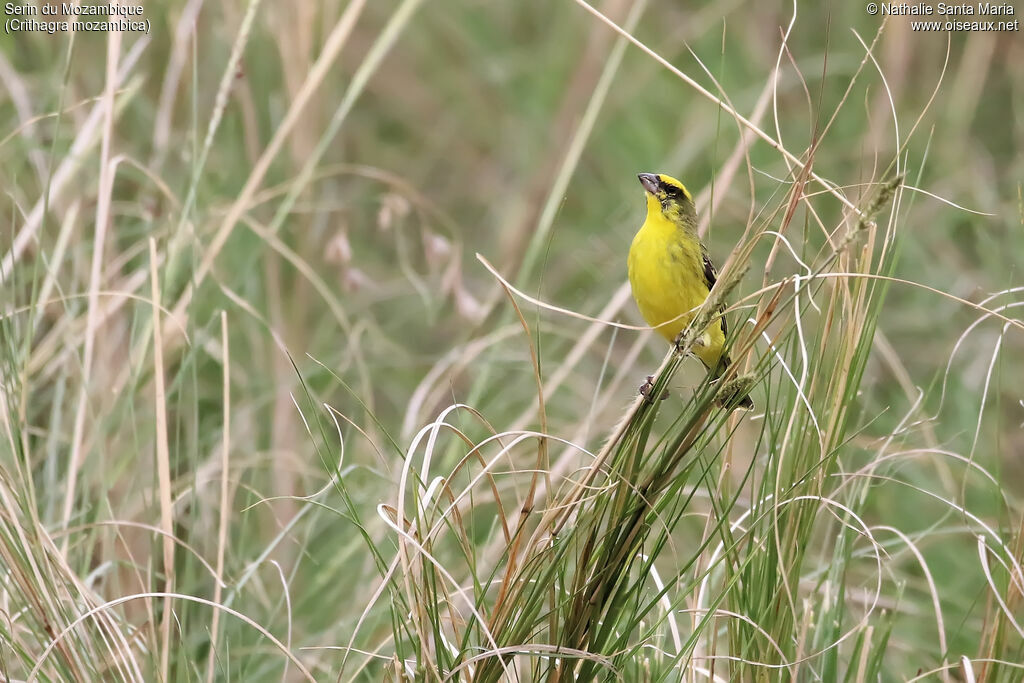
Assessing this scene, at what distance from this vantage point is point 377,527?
301cm

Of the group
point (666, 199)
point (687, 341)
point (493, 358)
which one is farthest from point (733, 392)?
point (666, 199)

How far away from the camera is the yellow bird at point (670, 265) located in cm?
281

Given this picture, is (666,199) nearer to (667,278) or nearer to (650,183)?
(650,183)

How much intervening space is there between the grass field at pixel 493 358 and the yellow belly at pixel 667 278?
0.41ft

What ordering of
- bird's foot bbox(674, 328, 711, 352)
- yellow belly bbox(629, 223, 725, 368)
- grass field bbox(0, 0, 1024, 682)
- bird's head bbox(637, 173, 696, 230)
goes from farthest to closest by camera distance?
1. bird's head bbox(637, 173, 696, 230)
2. yellow belly bbox(629, 223, 725, 368)
3. grass field bbox(0, 0, 1024, 682)
4. bird's foot bbox(674, 328, 711, 352)

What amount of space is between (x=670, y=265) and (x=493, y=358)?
528 millimetres

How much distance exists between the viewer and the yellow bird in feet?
9.23

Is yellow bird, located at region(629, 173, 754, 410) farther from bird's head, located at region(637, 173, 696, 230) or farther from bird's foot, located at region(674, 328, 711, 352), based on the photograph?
bird's foot, located at region(674, 328, 711, 352)

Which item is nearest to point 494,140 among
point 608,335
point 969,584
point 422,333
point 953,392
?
point 422,333

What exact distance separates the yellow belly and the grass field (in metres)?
0.12

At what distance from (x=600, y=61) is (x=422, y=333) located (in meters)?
1.56

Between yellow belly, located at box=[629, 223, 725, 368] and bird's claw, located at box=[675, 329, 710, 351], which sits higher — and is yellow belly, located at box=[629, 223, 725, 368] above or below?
below

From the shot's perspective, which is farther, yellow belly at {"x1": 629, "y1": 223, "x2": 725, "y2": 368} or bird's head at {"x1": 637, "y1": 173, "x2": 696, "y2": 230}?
bird's head at {"x1": 637, "y1": 173, "x2": 696, "y2": 230}

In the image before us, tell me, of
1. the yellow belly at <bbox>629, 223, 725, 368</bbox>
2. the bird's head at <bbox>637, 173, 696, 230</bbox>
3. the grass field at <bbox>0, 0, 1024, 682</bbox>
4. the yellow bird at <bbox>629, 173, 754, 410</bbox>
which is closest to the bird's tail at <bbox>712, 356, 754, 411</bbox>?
the grass field at <bbox>0, 0, 1024, 682</bbox>
